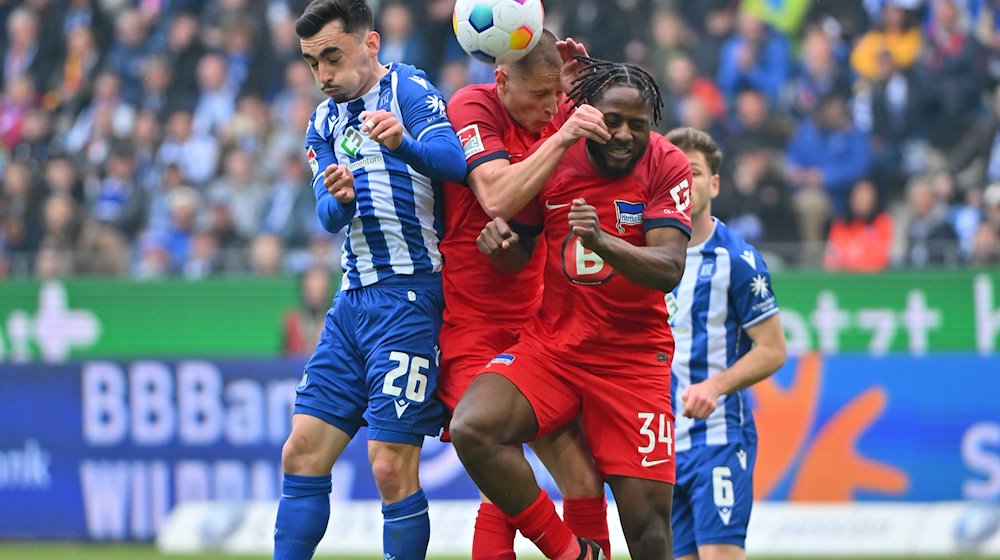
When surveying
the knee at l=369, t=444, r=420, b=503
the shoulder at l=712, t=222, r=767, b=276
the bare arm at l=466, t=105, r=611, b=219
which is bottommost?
the knee at l=369, t=444, r=420, b=503

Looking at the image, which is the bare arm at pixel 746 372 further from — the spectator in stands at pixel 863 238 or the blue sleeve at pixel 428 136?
the spectator in stands at pixel 863 238

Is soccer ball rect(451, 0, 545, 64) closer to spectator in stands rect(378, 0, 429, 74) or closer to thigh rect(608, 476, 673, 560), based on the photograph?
thigh rect(608, 476, 673, 560)

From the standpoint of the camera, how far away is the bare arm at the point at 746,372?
22.1 ft

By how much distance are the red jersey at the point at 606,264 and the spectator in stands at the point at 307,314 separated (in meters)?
7.08

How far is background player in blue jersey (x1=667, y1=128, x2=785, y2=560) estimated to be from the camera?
279 inches

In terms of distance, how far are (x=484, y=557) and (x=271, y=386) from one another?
19.6 ft

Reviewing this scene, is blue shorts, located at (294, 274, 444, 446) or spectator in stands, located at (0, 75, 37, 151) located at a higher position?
spectator in stands, located at (0, 75, 37, 151)

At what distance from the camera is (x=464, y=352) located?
21.6ft

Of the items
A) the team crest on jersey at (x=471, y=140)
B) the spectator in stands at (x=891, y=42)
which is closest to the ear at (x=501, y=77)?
the team crest on jersey at (x=471, y=140)

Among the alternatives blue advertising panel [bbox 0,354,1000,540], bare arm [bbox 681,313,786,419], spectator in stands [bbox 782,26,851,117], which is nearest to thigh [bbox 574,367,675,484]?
bare arm [bbox 681,313,786,419]

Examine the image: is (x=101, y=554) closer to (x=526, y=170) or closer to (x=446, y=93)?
(x=446, y=93)

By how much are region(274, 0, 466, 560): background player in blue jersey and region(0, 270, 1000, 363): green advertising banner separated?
5.94 meters

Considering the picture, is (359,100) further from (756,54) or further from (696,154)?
(756,54)

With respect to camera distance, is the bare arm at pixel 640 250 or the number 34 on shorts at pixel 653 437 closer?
the bare arm at pixel 640 250
